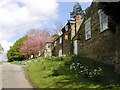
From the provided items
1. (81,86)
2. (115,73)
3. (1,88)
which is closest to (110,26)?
(115,73)

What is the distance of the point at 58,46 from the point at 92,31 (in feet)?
79.0

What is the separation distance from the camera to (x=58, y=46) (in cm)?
5159

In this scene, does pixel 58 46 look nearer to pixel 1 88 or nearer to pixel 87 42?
pixel 87 42

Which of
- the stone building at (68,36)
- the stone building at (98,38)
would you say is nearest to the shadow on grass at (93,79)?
the stone building at (98,38)

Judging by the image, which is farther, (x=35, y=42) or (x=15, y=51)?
(x=15, y=51)

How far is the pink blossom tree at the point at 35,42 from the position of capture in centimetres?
7300

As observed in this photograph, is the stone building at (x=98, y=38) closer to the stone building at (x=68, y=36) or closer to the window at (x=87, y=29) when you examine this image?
the window at (x=87, y=29)

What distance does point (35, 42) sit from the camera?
2884 inches

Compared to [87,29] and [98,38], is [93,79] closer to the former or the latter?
[98,38]

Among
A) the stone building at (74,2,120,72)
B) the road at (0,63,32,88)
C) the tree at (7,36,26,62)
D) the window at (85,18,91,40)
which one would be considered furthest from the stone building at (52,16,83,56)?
the tree at (7,36,26,62)

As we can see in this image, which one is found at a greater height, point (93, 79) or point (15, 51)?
point (15, 51)

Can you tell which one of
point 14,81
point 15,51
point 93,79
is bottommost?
point 14,81

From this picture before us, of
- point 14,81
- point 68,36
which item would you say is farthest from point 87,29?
point 68,36

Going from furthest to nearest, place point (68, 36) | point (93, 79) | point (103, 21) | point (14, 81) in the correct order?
point (68, 36), point (103, 21), point (14, 81), point (93, 79)
